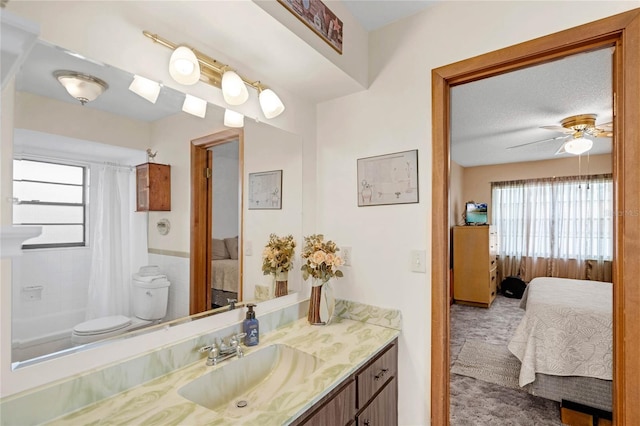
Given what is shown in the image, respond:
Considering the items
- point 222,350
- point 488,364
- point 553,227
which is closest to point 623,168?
point 222,350

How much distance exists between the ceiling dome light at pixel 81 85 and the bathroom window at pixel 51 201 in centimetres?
23

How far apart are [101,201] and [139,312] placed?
42cm

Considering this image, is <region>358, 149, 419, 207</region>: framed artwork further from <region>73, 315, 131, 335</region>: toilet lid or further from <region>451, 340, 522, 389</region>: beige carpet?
<region>451, 340, 522, 389</region>: beige carpet

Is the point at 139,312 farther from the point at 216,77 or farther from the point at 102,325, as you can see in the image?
the point at 216,77

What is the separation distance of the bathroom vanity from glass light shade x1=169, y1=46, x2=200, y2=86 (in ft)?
3.39

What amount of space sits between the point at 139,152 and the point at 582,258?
148 inches

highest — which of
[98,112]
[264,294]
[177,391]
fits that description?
[98,112]

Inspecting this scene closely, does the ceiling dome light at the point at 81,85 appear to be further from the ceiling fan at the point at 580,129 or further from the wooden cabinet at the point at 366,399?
the ceiling fan at the point at 580,129

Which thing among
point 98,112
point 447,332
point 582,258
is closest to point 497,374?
point 582,258

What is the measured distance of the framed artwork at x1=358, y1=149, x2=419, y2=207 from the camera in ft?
5.24

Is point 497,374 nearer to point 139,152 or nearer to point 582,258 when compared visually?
point 582,258

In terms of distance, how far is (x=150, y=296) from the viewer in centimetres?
115

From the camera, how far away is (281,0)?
1130mm

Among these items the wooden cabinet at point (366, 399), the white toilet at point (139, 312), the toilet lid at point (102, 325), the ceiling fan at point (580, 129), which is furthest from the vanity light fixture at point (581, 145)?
the toilet lid at point (102, 325)
